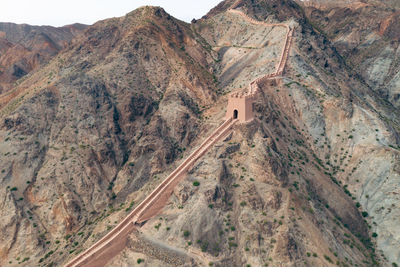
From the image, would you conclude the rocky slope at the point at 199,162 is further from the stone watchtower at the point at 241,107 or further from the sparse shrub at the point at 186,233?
the stone watchtower at the point at 241,107

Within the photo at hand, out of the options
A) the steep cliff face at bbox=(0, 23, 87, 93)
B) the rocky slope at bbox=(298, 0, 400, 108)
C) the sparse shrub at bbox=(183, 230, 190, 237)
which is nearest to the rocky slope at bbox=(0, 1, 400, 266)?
the sparse shrub at bbox=(183, 230, 190, 237)

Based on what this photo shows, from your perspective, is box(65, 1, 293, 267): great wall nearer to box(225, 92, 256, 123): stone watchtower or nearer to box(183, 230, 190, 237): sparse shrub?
box(225, 92, 256, 123): stone watchtower

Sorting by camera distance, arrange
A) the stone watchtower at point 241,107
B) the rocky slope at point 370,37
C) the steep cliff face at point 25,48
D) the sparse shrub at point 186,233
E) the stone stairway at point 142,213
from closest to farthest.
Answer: the stone stairway at point 142,213 → the sparse shrub at point 186,233 → the stone watchtower at point 241,107 → the rocky slope at point 370,37 → the steep cliff face at point 25,48

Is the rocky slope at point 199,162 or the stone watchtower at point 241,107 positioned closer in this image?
the rocky slope at point 199,162

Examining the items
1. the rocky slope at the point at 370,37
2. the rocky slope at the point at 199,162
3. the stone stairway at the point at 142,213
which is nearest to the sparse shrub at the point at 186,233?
the rocky slope at the point at 199,162

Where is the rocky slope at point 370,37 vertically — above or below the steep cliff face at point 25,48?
above

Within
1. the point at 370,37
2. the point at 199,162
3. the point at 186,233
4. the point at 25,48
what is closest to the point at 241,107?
the point at 199,162
